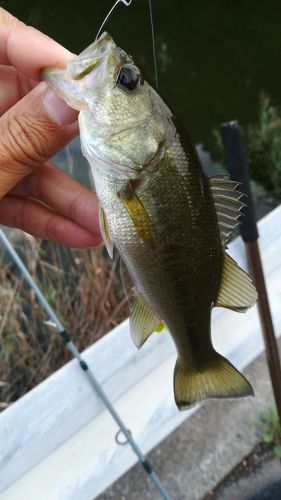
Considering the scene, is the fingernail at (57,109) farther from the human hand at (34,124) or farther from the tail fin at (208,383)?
the tail fin at (208,383)

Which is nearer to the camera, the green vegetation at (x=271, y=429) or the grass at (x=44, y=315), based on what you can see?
the green vegetation at (x=271, y=429)

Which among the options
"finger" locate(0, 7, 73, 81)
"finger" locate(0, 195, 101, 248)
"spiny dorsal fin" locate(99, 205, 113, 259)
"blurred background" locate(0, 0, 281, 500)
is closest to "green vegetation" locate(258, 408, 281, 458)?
"blurred background" locate(0, 0, 281, 500)

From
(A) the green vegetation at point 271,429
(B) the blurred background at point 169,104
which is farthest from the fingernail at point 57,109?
(A) the green vegetation at point 271,429

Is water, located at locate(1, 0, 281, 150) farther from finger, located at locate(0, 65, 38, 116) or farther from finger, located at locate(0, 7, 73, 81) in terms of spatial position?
finger, located at locate(0, 7, 73, 81)

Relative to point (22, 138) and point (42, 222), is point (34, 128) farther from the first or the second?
point (42, 222)

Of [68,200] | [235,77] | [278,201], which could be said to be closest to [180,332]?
[68,200]

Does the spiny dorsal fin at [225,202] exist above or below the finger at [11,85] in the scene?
below

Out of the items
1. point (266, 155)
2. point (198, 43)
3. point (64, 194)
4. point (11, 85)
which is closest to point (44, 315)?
point (64, 194)

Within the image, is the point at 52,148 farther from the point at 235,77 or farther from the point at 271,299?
the point at 235,77
